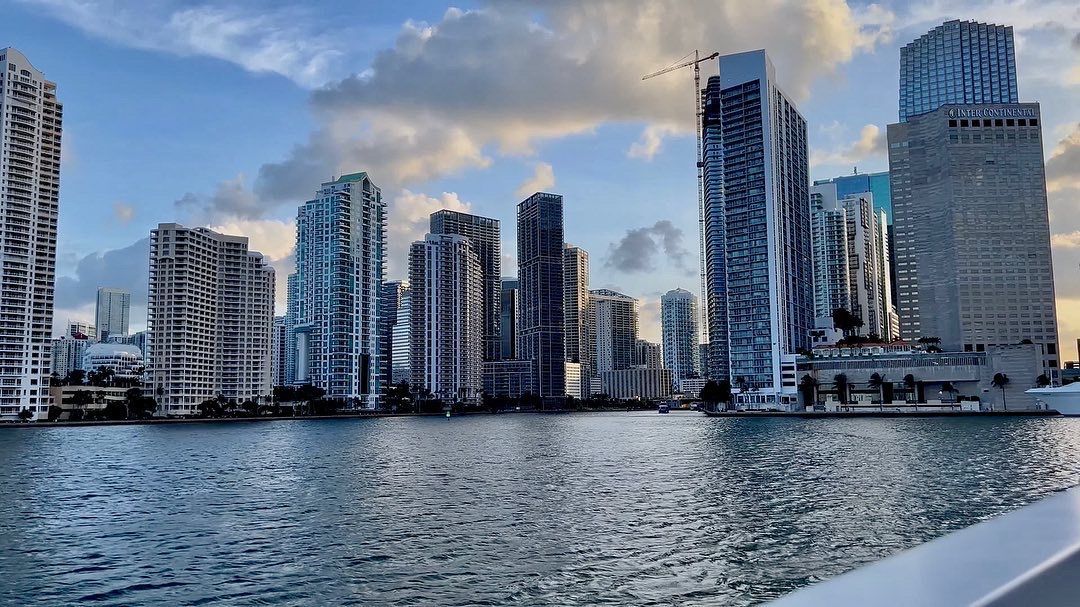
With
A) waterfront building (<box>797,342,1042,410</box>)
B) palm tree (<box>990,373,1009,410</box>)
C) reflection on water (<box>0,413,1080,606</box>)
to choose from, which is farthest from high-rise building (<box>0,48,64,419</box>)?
palm tree (<box>990,373,1009,410</box>)

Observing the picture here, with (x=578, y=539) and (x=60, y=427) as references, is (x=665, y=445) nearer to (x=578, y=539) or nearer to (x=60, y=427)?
(x=578, y=539)

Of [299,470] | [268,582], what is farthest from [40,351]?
[268,582]

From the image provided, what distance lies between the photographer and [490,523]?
36656 millimetres

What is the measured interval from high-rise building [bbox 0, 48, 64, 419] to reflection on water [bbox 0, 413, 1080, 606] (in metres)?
136

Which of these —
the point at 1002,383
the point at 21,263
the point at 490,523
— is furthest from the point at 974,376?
the point at 21,263

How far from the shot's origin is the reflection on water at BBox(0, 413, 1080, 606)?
83.7 feet

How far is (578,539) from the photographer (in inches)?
1277

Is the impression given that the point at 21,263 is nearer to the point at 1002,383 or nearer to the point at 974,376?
the point at 974,376

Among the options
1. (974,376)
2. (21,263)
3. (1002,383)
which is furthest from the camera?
(21,263)

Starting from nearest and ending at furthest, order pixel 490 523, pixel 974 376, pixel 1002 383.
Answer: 1. pixel 490 523
2. pixel 1002 383
3. pixel 974 376

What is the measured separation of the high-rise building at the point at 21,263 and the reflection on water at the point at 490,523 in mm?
136128

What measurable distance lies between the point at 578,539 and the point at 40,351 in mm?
203511

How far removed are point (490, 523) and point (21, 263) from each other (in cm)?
20243

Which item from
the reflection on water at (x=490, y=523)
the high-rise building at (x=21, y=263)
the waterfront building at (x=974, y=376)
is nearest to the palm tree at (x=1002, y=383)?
the waterfront building at (x=974, y=376)
